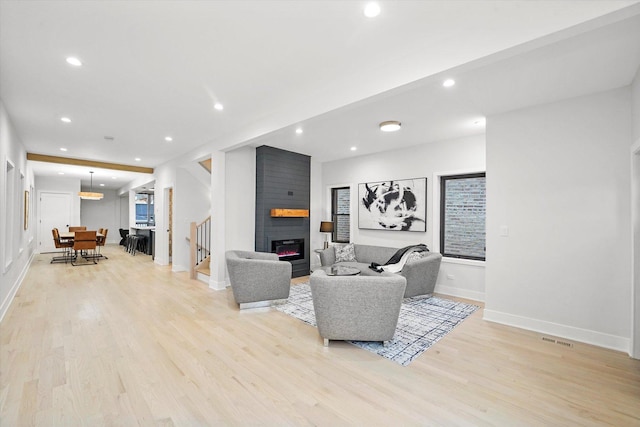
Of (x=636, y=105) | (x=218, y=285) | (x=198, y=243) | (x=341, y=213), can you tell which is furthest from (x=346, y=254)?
(x=636, y=105)

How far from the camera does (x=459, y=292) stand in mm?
4938

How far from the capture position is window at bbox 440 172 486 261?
494 centimetres

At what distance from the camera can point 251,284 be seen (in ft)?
13.4

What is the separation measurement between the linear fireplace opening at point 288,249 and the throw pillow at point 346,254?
2.92 feet

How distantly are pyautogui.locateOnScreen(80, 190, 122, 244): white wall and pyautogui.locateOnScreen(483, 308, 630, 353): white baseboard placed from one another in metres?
15.7

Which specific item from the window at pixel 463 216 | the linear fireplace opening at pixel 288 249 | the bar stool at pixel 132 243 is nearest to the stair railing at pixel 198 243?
the linear fireplace opening at pixel 288 249

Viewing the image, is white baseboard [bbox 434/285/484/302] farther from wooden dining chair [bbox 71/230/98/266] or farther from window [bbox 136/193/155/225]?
window [bbox 136/193/155/225]

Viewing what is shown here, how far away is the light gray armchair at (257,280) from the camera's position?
13.1 ft

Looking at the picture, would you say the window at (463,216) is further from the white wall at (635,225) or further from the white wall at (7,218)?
the white wall at (7,218)

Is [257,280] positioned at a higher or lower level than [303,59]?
lower

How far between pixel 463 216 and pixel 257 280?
3699 millimetres

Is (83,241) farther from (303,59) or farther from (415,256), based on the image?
(415,256)

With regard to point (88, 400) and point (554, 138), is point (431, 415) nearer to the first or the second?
point (88, 400)

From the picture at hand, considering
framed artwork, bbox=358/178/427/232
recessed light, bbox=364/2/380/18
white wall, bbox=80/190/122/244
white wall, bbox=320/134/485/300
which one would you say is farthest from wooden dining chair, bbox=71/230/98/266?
recessed light, bbox=364/2/380/18
